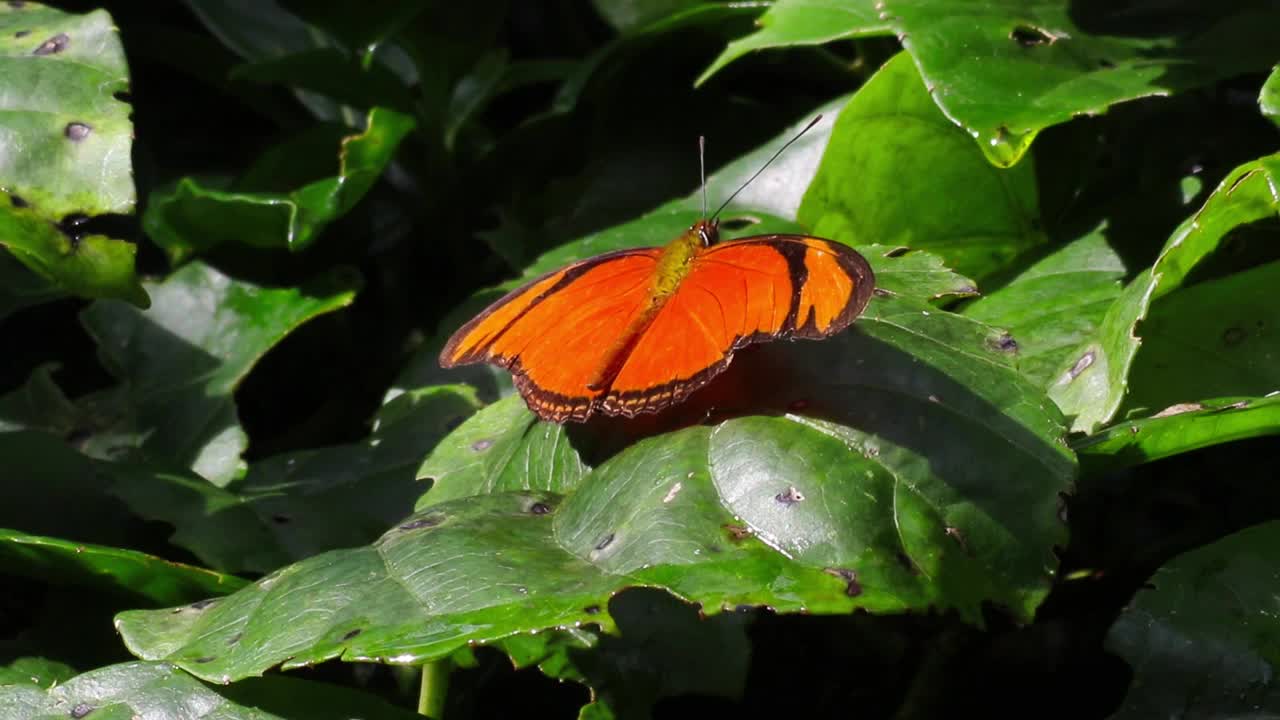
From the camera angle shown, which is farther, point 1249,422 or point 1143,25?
point 1143,25

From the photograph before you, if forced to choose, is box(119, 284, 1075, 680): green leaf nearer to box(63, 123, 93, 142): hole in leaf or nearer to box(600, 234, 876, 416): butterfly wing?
box(600, 234, 876, 416): butterfly wing

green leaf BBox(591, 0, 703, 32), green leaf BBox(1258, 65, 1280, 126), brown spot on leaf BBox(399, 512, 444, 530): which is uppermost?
green leaf BBox(1258, 65, 1280, 126)

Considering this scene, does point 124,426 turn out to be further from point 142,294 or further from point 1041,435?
point 1041,435

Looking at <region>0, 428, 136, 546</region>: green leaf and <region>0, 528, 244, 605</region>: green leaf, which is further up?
<region>0, 528, 244, 605</region>: green leaf

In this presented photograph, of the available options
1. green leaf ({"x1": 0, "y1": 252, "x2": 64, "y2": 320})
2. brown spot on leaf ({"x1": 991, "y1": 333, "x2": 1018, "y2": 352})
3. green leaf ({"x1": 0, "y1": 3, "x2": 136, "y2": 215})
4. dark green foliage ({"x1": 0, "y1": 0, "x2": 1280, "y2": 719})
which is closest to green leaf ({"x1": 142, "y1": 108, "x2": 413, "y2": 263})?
dark green foliage ({"x1": 0, "y1": 0, "x2": 1280, "y2": 719})

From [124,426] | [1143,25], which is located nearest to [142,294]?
[124,426]

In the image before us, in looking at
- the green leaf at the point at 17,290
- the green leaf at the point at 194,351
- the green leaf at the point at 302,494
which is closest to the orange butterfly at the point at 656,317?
the green leaf at the point at 302,494
